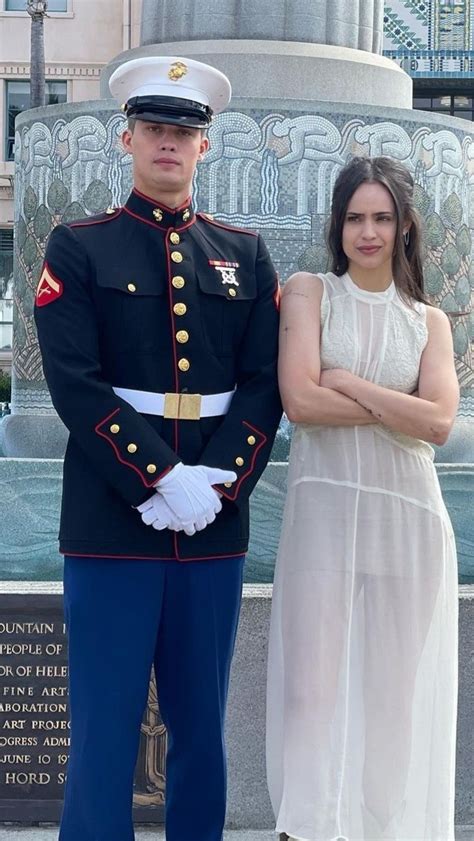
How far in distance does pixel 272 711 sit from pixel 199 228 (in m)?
1.21

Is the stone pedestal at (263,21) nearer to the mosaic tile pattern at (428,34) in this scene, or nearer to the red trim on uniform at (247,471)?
the red trim on uniform at (247,471)

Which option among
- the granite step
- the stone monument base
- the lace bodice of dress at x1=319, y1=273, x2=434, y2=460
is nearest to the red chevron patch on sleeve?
the lace bodice of dress at x1=319, y1=273, x2=434, y2=460

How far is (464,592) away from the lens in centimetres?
446

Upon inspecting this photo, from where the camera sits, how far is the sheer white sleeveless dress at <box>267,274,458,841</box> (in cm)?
347

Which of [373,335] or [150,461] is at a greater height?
→ [373,335]

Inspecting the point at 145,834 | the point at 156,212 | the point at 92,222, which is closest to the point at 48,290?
the point at 92,222

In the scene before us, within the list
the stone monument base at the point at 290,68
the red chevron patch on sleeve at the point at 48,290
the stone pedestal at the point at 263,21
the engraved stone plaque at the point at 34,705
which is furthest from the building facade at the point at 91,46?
the red chevron patch on sleeve at the point at 48,290

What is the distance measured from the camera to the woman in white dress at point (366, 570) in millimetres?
3463

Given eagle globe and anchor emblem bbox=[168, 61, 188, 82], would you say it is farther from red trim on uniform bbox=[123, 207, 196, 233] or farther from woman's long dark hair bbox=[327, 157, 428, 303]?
woman's long dark hair bbox=[327, 157, 428, 303]

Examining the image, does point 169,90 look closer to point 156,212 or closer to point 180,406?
point 156,212

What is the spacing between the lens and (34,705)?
4402 millimetres

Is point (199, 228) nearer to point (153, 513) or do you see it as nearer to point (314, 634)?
point (153, 513)

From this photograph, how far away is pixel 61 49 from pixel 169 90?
27.0 m

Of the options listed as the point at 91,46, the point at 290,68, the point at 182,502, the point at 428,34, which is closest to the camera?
the point at 182,502
